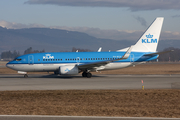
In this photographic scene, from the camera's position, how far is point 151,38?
3728 centimetres

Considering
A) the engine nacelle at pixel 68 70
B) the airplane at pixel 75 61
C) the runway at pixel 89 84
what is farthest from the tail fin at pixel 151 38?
the engine nacelle at pixel 68 70

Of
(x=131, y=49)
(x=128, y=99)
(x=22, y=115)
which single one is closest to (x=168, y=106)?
(x=128, y=99)

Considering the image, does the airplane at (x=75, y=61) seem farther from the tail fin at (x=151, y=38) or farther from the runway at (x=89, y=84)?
the runway at (x=89, y=84)

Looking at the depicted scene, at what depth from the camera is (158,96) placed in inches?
635

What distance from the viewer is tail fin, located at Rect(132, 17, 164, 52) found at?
36.9m

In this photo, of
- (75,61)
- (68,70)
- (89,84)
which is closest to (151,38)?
(75,61)

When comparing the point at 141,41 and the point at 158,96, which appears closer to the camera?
the point at 158,96

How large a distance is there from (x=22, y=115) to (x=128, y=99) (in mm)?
6913

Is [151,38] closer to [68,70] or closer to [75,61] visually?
[75,61]

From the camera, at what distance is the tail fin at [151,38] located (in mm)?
36875

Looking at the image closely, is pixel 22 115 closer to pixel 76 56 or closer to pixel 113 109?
pixel 113 109

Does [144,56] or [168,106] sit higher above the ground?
[144,56]

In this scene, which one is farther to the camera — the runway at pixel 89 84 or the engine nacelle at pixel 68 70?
the engine nacelle at pixel 68 70

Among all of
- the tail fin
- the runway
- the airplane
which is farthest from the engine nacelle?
the tail fin
